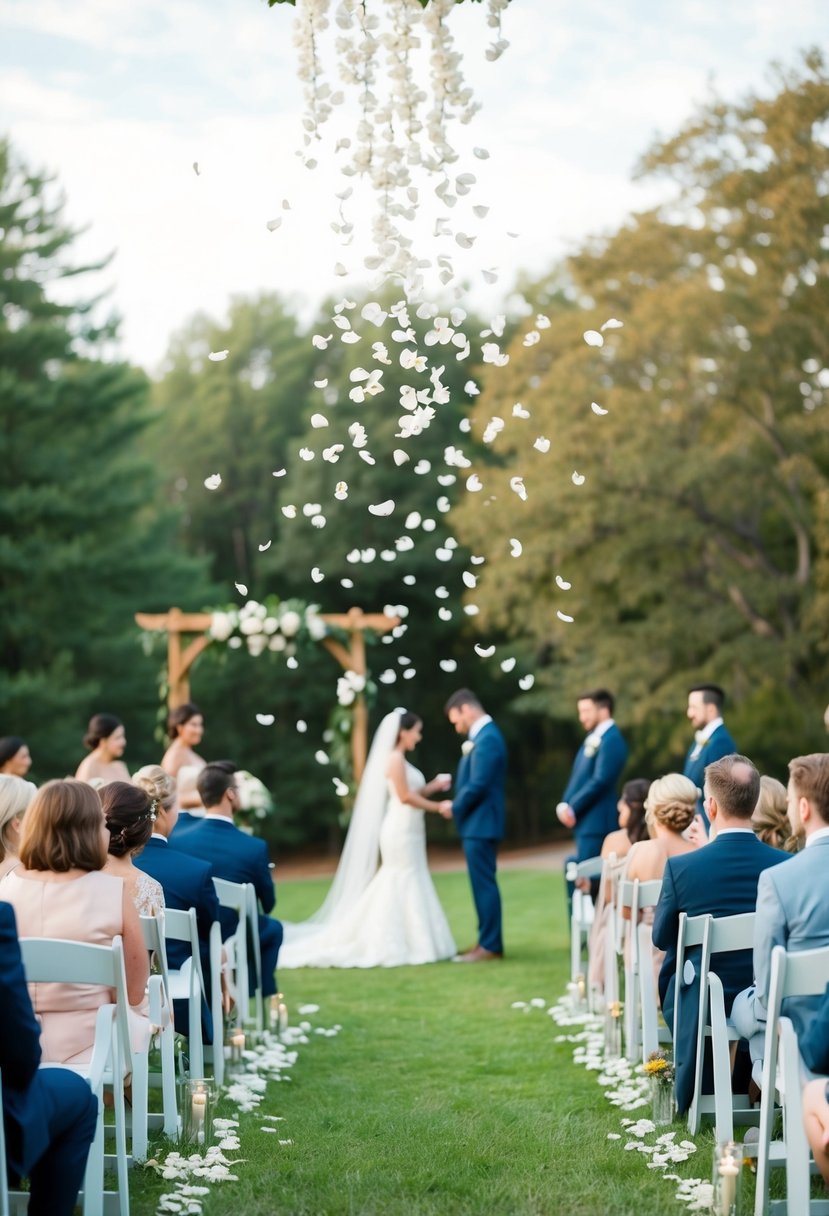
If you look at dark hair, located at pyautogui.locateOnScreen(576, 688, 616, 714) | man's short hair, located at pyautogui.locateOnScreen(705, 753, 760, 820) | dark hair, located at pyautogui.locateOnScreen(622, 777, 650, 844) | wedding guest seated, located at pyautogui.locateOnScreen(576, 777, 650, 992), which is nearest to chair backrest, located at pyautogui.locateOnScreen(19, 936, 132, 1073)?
man's short hair, located at pyautogui.locateOnScreen(705, 753, 760, 820)

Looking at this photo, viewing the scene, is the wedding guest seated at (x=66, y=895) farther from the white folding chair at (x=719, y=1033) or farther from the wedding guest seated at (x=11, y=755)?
the wedding guest seated at (x=11, y=755)

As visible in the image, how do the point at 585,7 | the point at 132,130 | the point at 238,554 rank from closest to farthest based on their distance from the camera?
the point at 132,130, the point at 585,7, the point at 238,554

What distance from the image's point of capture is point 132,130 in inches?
535

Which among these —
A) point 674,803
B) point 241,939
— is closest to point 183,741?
point 241,939

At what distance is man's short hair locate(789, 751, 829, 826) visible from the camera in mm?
3867

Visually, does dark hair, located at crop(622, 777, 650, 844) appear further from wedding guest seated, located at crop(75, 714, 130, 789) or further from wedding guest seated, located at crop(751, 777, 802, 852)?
wedding guest seated, located at crop(75, 714, 130, 789)

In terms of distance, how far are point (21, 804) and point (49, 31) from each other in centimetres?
1609

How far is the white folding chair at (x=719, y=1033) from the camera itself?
13.5 ft

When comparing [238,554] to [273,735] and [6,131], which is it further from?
[6,131]

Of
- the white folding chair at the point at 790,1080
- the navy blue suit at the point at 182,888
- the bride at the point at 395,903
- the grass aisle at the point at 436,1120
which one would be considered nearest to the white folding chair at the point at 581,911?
the grass aisle at the point at 436,1120

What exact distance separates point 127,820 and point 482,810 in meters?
5.05

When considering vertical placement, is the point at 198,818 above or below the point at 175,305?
below

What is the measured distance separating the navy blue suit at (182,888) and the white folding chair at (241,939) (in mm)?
360

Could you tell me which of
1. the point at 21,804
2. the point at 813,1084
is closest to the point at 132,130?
the point at 21,804
